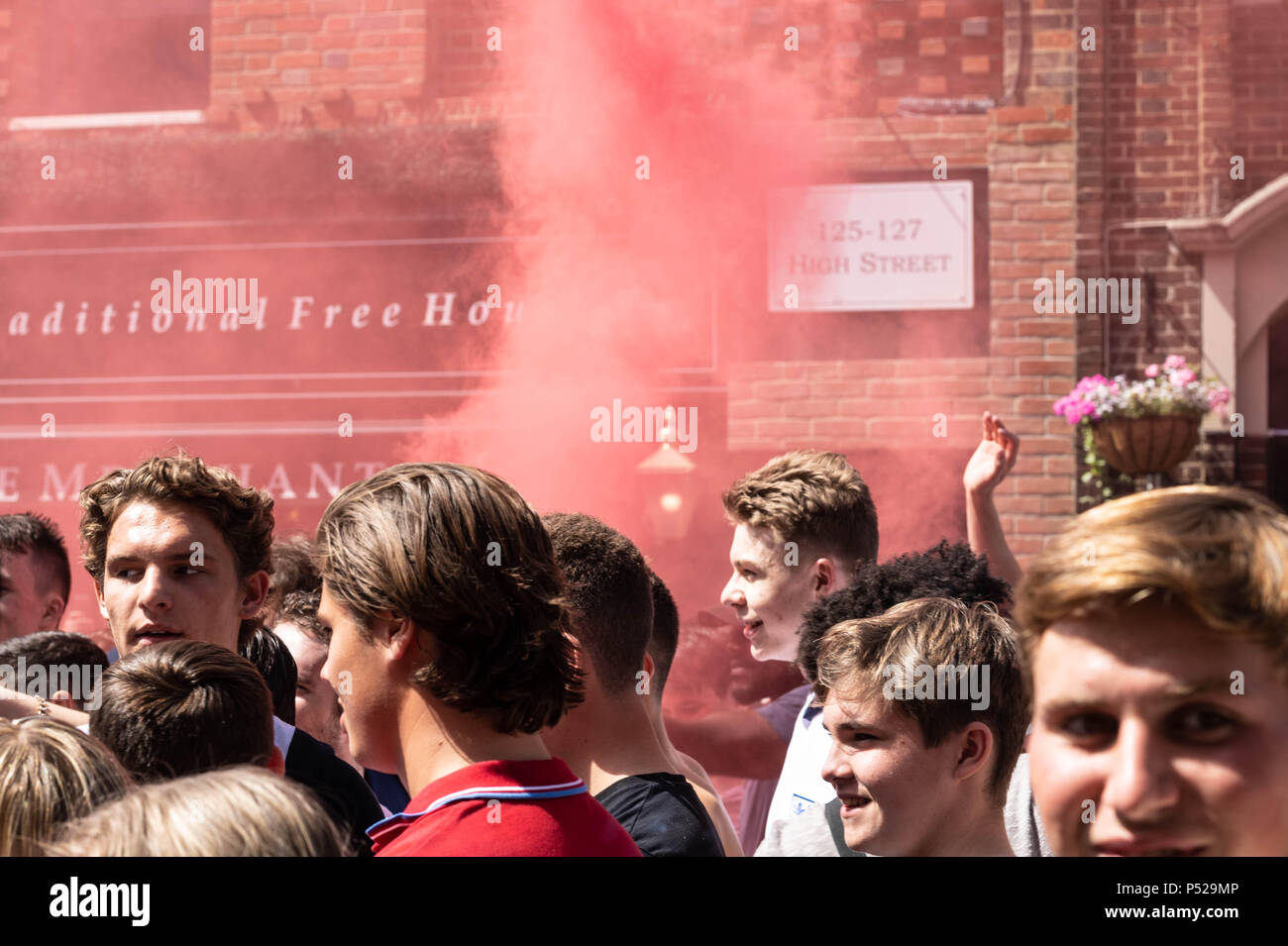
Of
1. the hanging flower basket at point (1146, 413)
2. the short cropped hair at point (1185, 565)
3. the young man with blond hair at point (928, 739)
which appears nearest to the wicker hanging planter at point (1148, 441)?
the hanging flower basket at point (1146, 413)

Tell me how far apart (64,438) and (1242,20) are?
252 inches

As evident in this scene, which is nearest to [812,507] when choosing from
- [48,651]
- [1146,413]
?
[48,651]

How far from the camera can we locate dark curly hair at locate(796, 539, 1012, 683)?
2.39 metres

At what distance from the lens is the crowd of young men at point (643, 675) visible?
3.47ft

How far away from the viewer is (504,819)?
4.62 feet

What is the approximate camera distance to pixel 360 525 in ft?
5.06

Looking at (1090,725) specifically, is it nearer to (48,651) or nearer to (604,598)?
(604,598)

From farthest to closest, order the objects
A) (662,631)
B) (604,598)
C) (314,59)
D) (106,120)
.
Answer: (106,120) < (314,59) < (662,631) < (604,598)

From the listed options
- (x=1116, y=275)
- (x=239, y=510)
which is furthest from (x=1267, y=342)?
A: (x=239, y=510)

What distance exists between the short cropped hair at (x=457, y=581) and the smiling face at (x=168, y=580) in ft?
3.06

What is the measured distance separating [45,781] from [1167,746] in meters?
1.10

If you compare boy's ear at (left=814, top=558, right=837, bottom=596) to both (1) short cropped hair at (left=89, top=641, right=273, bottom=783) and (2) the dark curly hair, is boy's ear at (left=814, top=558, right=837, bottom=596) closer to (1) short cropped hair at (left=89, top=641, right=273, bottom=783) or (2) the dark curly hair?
(2) the dark curly hair

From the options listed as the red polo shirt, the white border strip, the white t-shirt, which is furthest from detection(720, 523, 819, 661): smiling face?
the white border strip
